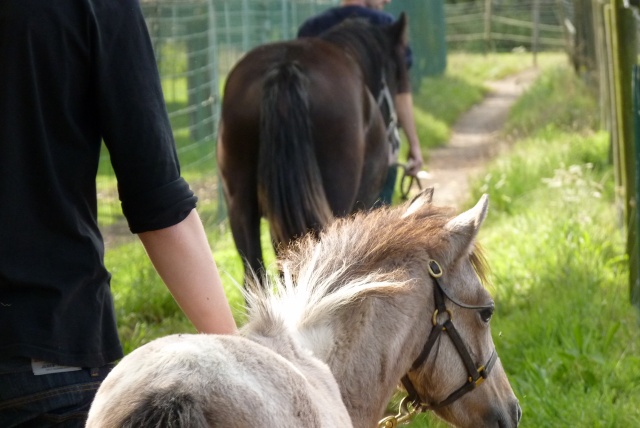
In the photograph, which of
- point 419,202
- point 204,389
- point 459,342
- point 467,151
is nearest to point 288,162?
point 419,202

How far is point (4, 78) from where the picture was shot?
1.93m

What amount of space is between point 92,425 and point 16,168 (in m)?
0.56

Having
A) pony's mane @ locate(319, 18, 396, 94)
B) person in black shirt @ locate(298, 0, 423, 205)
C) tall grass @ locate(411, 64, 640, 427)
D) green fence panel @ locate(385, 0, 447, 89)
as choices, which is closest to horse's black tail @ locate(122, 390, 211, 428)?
tall grass @ locate(411, 64, 640, 427)

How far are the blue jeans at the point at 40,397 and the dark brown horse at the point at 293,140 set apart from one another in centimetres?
263

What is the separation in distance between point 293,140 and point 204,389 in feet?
10.8

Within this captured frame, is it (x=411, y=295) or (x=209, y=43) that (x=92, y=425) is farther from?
(x=209, y=43)

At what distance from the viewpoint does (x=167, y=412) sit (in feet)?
5.08

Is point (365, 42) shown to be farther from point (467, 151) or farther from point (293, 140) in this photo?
point (467, 151)

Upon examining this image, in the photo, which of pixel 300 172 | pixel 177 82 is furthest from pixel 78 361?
pixel 177 82

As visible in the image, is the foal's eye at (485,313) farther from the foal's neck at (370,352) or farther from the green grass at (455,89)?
the green grass at (455,89)

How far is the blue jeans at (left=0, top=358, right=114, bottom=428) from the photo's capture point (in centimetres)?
194

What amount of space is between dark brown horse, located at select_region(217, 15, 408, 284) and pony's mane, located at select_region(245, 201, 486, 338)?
1.92 metres

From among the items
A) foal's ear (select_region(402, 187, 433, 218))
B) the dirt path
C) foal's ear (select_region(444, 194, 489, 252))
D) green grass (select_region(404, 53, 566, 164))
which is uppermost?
foal's ear (select_region(402, 187, 433, 218))

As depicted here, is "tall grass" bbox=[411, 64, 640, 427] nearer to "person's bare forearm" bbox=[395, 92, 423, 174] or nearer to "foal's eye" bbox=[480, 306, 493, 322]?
"foal's eye" bbox=[480, 306, 493, 322]
